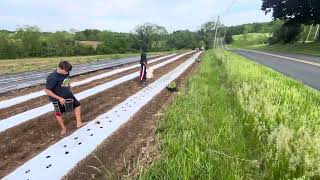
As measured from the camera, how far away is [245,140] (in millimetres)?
6055

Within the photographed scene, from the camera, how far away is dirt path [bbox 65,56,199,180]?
5.44 m

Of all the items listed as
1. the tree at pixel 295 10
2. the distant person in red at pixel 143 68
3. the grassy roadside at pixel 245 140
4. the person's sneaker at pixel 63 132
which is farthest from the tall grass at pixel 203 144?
the tree at pixel 295 10

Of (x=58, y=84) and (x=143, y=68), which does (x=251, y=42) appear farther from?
(x=58, y=84)

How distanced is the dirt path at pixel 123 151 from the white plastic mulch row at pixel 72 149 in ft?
0.51

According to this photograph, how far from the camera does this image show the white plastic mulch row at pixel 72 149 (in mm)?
5512

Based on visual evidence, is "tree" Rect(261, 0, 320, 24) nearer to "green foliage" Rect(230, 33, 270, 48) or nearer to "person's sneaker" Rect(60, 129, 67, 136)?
"person's sneaker" Rect(60, 129, 67, 136)

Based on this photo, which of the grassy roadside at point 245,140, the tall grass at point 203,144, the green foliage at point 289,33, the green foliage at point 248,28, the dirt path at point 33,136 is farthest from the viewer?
the green foliage at point 248,28

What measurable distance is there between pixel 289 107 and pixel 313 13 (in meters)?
42.0

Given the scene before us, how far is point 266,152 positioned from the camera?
488 centimetres

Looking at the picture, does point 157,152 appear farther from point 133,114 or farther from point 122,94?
point 122,94

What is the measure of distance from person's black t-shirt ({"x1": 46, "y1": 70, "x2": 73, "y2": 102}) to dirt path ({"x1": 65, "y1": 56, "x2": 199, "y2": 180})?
4.59 feet

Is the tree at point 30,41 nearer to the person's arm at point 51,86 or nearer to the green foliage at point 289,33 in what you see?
the green foliage at point 289,33

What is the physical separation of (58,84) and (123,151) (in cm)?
224

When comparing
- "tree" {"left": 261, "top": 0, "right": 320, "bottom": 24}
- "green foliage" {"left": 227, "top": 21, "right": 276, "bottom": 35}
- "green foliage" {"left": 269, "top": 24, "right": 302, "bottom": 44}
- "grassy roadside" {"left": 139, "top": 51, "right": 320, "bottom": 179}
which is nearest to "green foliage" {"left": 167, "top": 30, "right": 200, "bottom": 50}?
"green foliage" {"left": 269, "top": 24, "right": 302, "bottom": 44}
